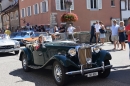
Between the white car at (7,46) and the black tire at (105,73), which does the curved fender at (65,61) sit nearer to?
the black tire at (105,73)

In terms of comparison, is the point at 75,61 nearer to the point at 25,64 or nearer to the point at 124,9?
the point at 25,64

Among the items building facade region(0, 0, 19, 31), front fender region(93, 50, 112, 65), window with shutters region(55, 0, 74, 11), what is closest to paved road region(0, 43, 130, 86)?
front fender region(93, 50, 112, 65)

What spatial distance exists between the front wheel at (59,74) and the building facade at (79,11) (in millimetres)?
17891

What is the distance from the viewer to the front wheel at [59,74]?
6.15 metres

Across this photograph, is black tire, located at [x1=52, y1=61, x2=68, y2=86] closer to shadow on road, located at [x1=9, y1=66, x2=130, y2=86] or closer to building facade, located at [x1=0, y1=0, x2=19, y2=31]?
shadow on road, located at [x1=9, y1=66, x2=130, y2=86]

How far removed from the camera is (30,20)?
30.4m

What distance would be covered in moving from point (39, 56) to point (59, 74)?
1671mm

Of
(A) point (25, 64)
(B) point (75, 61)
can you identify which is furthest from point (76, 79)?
(A) point (25, 64)

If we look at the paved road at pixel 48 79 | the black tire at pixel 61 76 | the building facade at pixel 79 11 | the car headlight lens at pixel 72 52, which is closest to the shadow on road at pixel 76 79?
the paved road at pixel 48 79

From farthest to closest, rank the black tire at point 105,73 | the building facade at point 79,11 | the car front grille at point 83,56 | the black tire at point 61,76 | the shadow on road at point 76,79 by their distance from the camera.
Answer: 1. the building facade at point 79,11
2. the black tire at point 105,73
3. the shadow on road at point 76,79
4. the car front grille at point 83,56
5. the black tire at point 61,76

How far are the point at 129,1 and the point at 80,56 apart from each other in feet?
85.2

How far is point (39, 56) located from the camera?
309 inches

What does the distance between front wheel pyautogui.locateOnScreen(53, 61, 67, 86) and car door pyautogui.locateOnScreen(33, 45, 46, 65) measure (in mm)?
1172

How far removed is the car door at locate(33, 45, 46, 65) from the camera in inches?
301
